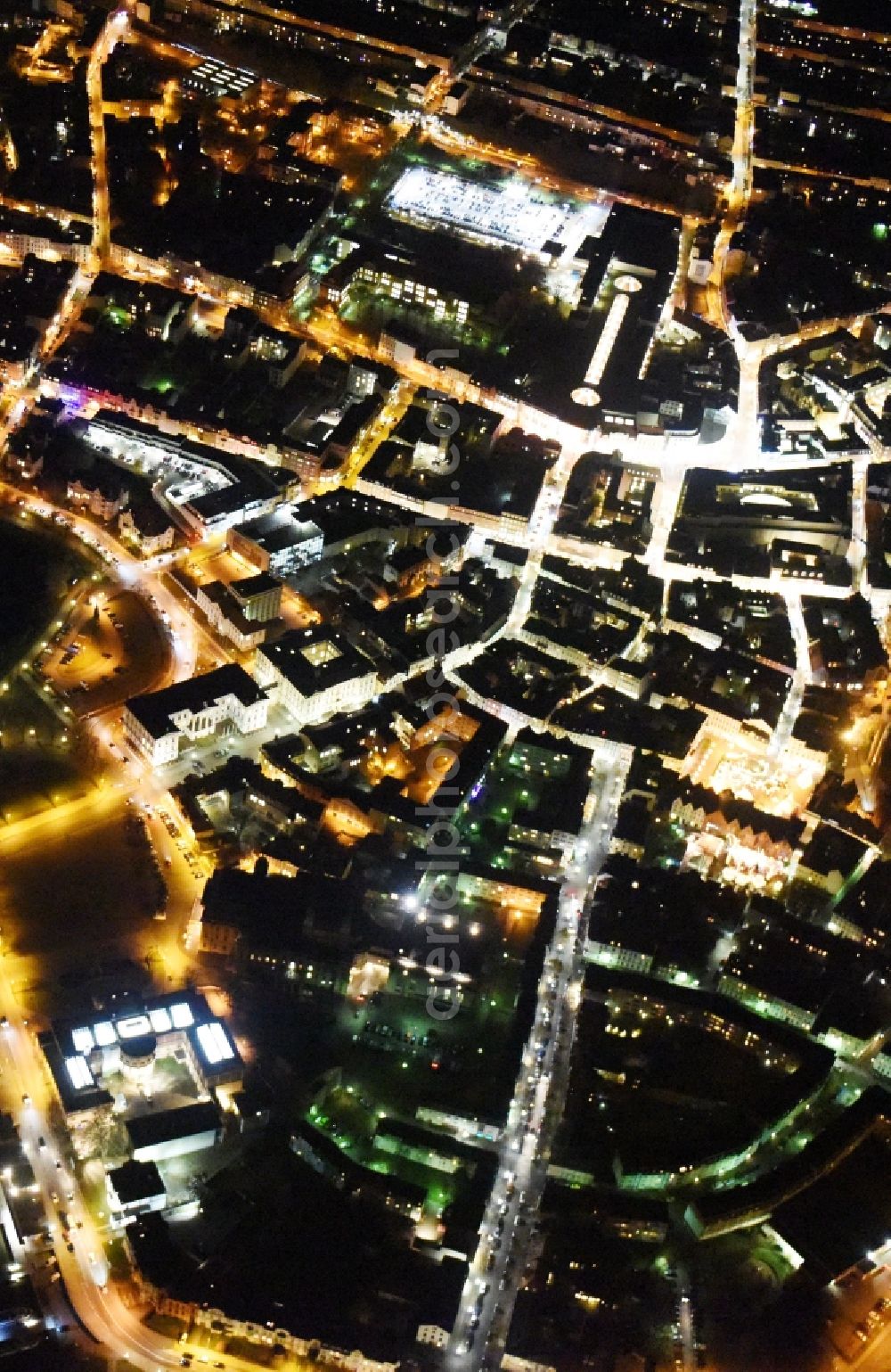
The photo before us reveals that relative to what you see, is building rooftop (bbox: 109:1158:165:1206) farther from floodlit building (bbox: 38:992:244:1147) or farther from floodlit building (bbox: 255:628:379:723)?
floodlit building (bbox: 255:628:379:723)

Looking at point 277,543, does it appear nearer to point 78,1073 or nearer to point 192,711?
point 192,711

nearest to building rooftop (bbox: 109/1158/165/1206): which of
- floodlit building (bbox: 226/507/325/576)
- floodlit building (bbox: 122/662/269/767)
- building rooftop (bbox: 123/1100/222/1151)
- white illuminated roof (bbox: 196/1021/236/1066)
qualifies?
building rooftop (bbox: 123/1100/222/1151)

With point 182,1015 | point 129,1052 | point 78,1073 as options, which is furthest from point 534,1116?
point 78,1073

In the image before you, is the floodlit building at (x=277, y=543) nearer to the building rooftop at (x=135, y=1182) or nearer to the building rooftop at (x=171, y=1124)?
the building rooftop at (x=171, y=1124)

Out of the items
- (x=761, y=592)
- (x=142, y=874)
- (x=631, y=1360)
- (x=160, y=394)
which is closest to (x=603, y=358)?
(x=761, y=592)

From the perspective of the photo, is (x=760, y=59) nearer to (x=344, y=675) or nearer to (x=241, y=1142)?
(x=344, y=675)
